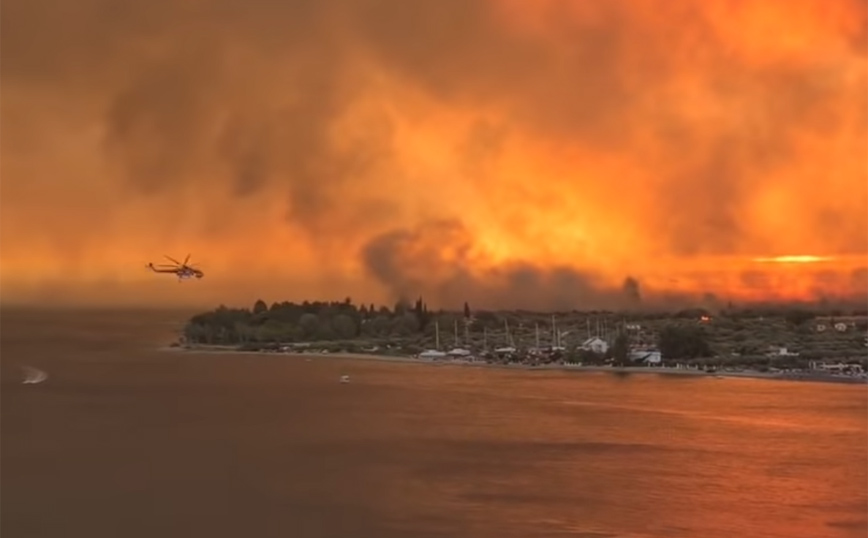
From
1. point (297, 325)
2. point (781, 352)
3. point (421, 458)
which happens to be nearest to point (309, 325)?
point (297, 325)

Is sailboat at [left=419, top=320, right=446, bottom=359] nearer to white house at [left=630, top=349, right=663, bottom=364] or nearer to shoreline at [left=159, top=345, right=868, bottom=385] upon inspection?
shoreline at [left=159, top=345, right=868, bottom=385]

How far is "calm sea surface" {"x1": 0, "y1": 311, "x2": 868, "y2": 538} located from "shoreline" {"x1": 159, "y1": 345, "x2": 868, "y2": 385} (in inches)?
48.6

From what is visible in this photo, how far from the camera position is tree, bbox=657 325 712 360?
2281 cm

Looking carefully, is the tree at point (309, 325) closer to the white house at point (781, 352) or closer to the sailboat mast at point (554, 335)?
the sailboat mast at point (554, 335)

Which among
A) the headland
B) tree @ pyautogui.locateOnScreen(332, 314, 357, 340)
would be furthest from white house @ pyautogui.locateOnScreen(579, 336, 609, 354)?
tree @ pyautogui.locateOnScreen(332, 314, 357, 340)

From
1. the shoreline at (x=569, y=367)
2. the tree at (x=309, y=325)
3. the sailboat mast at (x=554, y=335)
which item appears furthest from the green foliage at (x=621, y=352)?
the tree at (x=309, y=325)

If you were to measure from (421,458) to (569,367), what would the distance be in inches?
543

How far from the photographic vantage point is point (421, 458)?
9906 mm

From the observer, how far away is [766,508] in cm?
745

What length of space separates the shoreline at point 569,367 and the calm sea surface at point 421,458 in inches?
48.6

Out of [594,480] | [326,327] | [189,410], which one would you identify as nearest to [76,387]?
[189,410]

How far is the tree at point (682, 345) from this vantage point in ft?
74.8

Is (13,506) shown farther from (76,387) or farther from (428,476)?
(76,387)

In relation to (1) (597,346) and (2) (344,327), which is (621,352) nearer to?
(1) (597,346)
